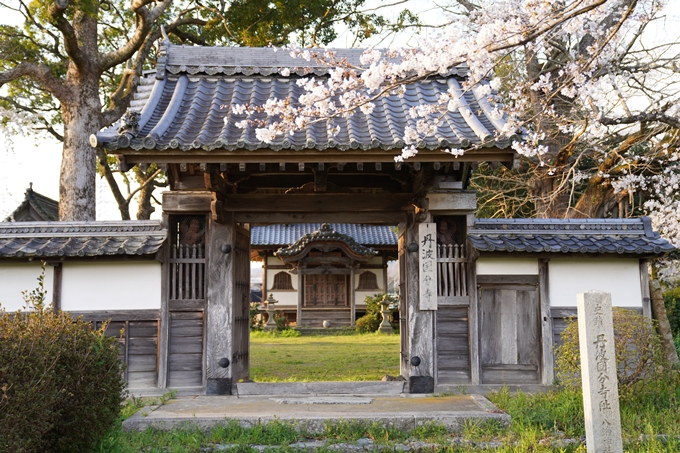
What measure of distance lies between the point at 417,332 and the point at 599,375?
127 inches

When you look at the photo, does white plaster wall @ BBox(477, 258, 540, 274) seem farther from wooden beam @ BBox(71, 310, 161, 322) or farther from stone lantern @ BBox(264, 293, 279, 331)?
stone lantern @ BBox(264, 293, 279, 331)

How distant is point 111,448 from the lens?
18.7 ft

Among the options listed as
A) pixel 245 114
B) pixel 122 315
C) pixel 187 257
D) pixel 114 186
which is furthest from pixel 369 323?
pixel 245 114

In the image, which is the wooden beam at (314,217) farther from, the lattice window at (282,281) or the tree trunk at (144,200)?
the lattice window at (282,281)

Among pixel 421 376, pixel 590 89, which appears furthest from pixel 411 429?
pixel 590 89

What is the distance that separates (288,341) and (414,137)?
47.4ft

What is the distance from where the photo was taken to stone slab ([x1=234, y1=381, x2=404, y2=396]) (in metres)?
8.38

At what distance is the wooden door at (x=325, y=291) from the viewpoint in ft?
83.1

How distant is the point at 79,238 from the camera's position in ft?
28.6

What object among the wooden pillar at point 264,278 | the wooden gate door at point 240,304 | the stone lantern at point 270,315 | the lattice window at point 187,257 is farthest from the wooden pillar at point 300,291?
the lattice window at point 187,257

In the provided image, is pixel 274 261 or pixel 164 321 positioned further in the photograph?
pixel 274 261

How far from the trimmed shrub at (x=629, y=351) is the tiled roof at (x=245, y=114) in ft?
8.51

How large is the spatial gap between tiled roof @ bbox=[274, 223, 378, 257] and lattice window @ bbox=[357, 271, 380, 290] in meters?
1.90

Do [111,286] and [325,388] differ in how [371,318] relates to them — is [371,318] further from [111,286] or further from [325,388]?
[111,286]
